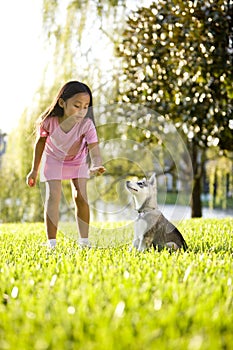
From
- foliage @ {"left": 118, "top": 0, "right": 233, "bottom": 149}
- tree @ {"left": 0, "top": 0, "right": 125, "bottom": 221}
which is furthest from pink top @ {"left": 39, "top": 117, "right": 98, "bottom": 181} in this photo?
tree @ {"left": 0, "top": 0, "right": 125, "bottom": 221}

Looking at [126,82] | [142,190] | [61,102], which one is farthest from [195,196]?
[142,190]

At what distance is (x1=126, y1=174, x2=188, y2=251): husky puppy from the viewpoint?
3.25 m

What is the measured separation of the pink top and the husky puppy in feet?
2.17

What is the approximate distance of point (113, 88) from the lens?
8977mm

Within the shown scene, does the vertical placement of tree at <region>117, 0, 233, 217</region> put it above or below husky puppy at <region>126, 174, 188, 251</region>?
above

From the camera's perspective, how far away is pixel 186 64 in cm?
620

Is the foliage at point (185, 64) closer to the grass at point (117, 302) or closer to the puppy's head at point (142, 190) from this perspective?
the puppy's head at point (142, 190)

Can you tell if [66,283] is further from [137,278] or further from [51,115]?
[51,115]

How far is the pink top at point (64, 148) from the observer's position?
375 cm

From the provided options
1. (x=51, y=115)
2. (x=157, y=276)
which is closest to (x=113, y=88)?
(x=51, y=115)

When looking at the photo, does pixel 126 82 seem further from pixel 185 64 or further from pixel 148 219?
pixel 148 219

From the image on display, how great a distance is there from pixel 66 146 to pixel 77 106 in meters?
0.30

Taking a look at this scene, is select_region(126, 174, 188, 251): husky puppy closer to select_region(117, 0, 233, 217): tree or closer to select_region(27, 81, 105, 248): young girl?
select_region(27, 81, 105, 248): young girl

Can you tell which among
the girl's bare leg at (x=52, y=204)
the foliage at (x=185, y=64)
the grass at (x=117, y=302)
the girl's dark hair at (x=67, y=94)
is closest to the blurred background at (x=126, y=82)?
the foliage at (x=185, y=64)
